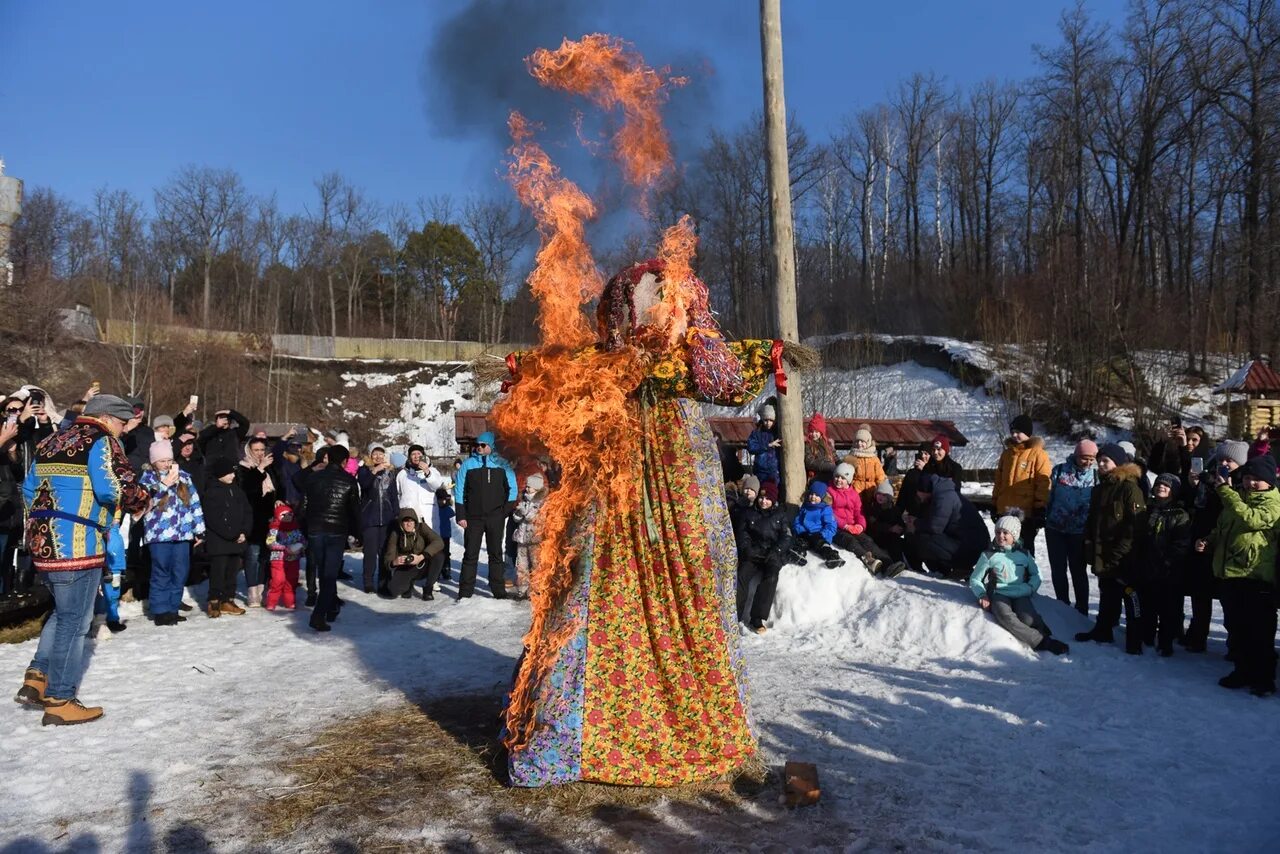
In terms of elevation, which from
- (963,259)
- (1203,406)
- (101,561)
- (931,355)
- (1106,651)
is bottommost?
(1106,651)

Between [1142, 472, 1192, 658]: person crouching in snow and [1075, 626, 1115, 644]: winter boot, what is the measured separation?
28cm

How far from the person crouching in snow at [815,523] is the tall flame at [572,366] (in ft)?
15.4

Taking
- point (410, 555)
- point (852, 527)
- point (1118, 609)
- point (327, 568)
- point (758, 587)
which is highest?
point (852, 527)

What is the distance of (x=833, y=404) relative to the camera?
25172 millimetres

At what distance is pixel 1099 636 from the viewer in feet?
24.9

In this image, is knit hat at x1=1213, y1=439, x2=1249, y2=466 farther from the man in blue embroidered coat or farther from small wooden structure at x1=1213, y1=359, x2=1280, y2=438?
small wooden structure at x1=1213, y1=359, x2=1280, y2=438

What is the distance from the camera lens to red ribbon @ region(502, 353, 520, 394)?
15.2 feet

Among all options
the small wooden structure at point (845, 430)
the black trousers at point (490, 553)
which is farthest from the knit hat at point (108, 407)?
the small wooden structure at point (845, 430)

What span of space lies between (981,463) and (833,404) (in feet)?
14.0

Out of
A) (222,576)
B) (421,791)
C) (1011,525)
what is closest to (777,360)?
(421,791)

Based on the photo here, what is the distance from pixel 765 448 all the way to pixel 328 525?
526cm

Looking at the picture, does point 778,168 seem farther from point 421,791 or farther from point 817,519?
point 421,791

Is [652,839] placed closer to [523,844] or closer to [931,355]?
[523,844]

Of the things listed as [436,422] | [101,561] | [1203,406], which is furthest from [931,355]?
[101,561]
